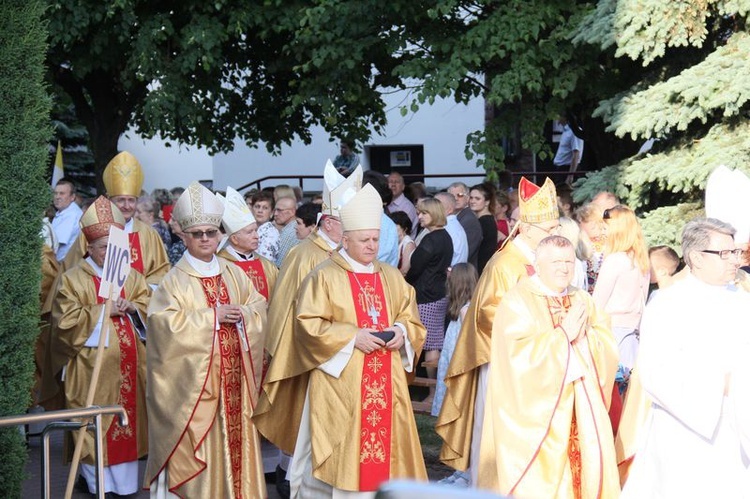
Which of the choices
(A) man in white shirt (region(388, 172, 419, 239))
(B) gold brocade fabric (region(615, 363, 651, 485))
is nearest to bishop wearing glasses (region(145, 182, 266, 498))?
(B) gold brocade fabric (region(615, 363, 651, 485))

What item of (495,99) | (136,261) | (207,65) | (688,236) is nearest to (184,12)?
(207,65)

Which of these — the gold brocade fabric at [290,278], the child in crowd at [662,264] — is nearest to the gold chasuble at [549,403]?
the gold brocade fabric at [290,278]

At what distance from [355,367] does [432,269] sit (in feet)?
12.7

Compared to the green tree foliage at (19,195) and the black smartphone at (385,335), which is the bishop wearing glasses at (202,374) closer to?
the black smartphone at (385,335)

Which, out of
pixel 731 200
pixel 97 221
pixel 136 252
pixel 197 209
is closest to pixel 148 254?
pixel 136 252

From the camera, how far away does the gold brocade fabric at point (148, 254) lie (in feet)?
33.6

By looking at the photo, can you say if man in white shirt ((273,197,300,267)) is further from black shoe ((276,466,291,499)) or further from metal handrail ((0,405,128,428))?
metal handrail ((0,405,128,428))

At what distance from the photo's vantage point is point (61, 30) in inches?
632

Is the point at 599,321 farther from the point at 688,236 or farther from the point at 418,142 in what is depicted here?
the point at 418,142

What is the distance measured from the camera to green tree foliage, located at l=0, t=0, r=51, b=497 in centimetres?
643

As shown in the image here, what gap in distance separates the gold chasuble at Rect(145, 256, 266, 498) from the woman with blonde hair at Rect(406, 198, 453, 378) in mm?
3507

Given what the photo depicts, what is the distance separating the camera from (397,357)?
7836mm

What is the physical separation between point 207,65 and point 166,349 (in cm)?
862

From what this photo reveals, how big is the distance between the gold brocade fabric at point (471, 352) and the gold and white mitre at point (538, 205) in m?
0.22
